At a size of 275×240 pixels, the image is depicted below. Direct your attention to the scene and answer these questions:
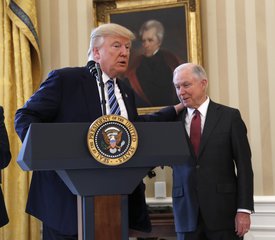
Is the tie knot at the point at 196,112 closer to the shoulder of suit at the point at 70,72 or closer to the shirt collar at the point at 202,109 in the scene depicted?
the shirt collar at the point at 202,109

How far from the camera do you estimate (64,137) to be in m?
1.57

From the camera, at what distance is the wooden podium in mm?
1558

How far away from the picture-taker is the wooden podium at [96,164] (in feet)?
5.11

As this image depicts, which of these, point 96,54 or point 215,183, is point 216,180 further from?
point 96,54

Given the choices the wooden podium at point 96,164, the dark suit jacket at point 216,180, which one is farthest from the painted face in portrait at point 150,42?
the wooden podium at point 96,164

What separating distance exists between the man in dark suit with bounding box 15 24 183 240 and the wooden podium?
0.35 meters

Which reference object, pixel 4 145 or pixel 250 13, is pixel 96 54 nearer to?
pixel 4 145

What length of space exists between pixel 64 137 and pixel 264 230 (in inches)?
103

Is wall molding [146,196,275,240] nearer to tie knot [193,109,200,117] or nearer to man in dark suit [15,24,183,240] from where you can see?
tie knot [193,109,200,117]

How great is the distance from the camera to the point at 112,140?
1.60m

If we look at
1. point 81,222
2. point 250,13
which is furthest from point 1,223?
point 250,13

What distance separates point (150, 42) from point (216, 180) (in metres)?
1.70

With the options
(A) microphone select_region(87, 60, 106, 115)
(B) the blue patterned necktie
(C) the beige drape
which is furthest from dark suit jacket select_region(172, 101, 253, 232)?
(C) the beige drape

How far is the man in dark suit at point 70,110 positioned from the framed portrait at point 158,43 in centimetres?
170
